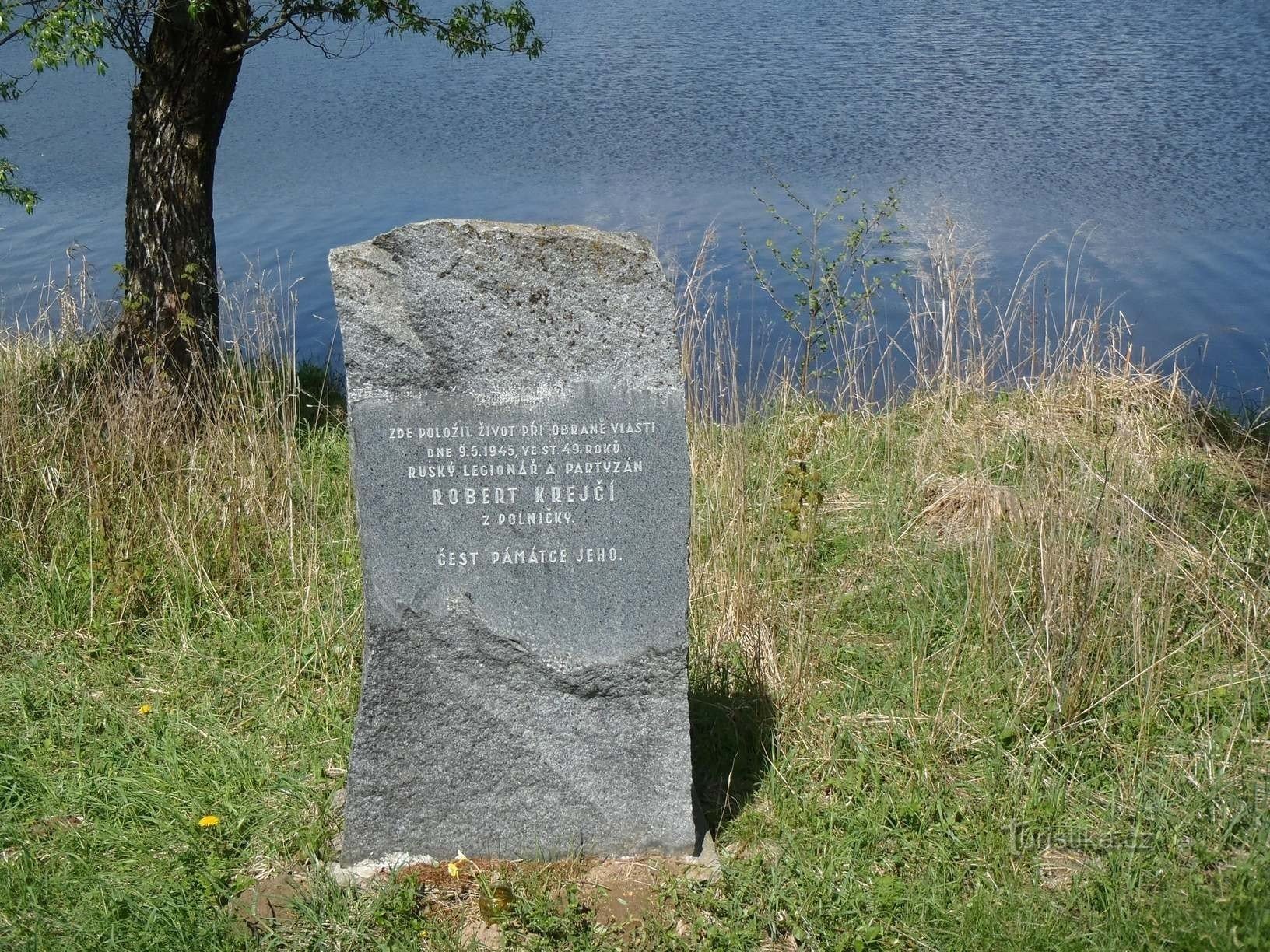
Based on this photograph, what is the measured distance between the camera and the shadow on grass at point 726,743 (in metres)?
3.54

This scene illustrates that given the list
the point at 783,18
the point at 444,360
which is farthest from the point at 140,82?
the point at 783,18

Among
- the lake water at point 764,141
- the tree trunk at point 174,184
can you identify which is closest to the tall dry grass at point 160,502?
the tree trunk at point 174,184

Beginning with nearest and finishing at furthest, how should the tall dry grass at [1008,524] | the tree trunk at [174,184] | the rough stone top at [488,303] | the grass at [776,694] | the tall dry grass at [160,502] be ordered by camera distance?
the rough stone top at [488,303]
the grass at [776,694]
the tall dry grass at [1008,524]
the tall dry grass at [160,502]
the tree trunk at [174,184]

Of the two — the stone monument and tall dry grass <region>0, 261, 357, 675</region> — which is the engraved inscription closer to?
the stone monument

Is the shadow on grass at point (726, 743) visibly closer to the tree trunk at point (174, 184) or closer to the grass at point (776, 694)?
the grass at point (776, 694)

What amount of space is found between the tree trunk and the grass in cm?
58

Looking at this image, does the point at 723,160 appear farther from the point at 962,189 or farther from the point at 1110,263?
the point at 1110,263

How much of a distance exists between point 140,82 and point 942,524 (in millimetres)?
4251

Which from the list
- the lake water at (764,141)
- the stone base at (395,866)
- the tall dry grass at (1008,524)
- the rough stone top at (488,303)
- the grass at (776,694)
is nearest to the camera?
the rough stone top at (488,303)

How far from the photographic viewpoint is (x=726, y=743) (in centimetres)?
377

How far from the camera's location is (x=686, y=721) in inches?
125

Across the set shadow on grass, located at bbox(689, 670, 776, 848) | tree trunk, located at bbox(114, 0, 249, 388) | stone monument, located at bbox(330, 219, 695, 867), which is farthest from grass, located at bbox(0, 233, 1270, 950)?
tree trunk, located at bbox(114, 0, 249, 388)

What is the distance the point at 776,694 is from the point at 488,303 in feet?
5.53

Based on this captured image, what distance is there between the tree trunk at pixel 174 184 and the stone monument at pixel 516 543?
10.0 ft
